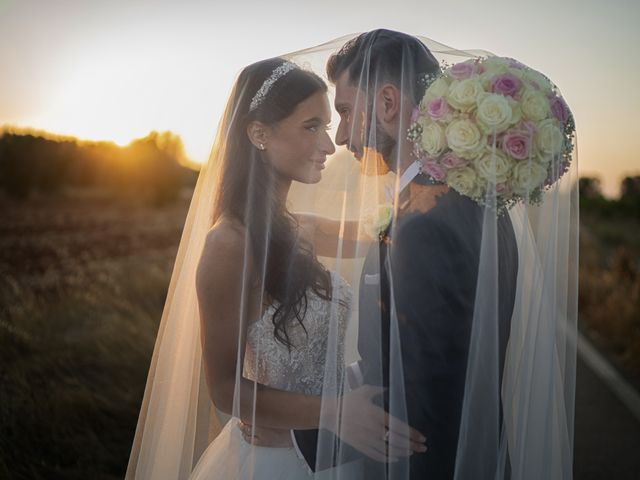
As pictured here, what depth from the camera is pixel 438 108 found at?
187 cm

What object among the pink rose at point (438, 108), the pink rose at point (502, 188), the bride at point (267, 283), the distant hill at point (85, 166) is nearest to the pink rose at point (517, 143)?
the pink rose at point (502, 188)

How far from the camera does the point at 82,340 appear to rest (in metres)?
5.04

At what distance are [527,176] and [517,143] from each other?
130 millimetres

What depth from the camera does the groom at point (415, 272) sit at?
185 centimetres

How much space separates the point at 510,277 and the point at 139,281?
6436 mm

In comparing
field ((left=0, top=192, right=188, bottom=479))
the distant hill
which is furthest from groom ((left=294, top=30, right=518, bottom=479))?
field ((left=0, top=192, right=188, bottom=479))

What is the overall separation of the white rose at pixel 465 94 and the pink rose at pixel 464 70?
0.17 feet

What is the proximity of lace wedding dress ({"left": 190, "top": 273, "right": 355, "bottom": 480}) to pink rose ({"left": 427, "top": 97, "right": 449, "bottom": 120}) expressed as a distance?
71cm

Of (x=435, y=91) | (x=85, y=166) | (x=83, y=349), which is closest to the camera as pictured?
(x=435, y=91)

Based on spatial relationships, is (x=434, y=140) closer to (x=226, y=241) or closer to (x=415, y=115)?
(x=415, y=115)

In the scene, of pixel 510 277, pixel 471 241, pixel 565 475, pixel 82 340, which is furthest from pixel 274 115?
pixel 82 340

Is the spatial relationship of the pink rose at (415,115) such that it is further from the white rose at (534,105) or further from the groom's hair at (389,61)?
the white rose at (534,105)

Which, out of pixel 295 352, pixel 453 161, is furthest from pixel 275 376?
pixel 453 161

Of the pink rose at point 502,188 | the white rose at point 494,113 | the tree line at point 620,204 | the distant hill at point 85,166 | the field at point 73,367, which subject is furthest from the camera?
the tree line at point 620,204
